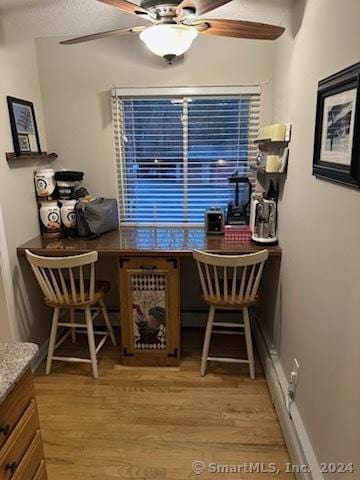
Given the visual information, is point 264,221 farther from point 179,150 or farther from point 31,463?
point 31,463

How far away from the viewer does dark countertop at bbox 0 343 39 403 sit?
1002 mm

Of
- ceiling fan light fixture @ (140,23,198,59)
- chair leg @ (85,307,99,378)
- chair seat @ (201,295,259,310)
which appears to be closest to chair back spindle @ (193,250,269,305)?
chair seat @ (201,295,259,310)

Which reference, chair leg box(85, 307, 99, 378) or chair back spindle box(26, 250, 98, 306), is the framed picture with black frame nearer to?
chair back spindle box(26, 250, 98, 306)

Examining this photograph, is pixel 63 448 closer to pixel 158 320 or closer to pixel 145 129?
pixel 158 320

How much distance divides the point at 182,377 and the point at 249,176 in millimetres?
1615

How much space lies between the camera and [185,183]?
2.91 metres

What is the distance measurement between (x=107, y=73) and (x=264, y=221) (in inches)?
64.5

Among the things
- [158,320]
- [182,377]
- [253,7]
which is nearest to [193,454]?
[182,377]

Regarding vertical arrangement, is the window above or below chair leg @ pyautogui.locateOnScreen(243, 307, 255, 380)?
above

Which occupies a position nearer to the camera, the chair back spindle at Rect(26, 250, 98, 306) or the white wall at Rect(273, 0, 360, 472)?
the white wall at Rect(273, 0, 360, 472)

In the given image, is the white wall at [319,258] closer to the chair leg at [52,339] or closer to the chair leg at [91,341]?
the chair leg at [91,341]

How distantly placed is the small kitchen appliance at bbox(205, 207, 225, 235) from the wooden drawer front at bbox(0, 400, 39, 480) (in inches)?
69.9

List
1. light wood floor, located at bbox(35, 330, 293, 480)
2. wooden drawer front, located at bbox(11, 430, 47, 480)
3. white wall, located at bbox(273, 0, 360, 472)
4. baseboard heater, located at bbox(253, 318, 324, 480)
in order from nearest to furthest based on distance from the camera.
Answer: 1. wooden drawer front, located at bbox(11, 430, 47, 480)
2. white wall, located at bbox(273, 0, 360, 472)
3. baseboard heater, located at bbox(253, 318, 324, 480)
4. light wood floor, located at bbox(35, 330, 293, 480)

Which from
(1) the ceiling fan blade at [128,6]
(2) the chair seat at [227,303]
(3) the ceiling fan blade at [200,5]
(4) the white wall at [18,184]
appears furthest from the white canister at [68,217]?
(3) the ceiling fan blade at [200,5]
